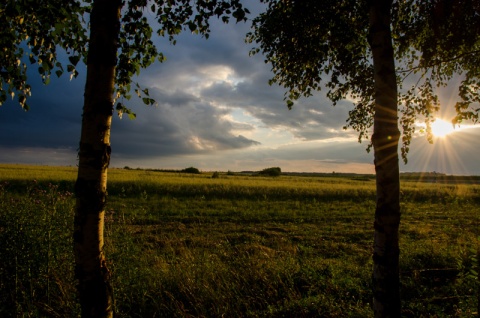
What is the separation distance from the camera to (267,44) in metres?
6.19

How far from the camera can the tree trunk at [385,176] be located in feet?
12.0

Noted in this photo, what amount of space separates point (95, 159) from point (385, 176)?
3163 mm

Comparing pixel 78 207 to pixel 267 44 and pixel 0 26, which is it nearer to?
pixel 0 26

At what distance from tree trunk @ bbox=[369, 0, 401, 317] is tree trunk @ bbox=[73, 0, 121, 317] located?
2.99 meters

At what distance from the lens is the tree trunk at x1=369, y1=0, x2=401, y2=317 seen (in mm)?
3648

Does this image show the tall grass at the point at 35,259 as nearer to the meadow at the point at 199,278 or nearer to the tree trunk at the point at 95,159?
the meadow at the point at 199,278

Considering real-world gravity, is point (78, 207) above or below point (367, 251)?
above

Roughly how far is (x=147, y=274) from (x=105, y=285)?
320 cm

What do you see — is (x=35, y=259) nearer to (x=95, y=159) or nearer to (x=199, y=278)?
(x=199, y=278)

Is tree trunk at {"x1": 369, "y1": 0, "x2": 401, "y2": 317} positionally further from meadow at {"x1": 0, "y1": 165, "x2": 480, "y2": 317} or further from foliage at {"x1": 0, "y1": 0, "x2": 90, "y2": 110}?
foliage at {"x1": 0, "y1": 0, "x2": 90, "y2": 110}

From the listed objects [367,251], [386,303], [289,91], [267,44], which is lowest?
[367,251]

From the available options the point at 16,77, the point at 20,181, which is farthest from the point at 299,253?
the point at 20,181

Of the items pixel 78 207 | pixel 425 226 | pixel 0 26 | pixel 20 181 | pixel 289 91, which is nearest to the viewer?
pixel 78 207

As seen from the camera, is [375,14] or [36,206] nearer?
[375,14]
